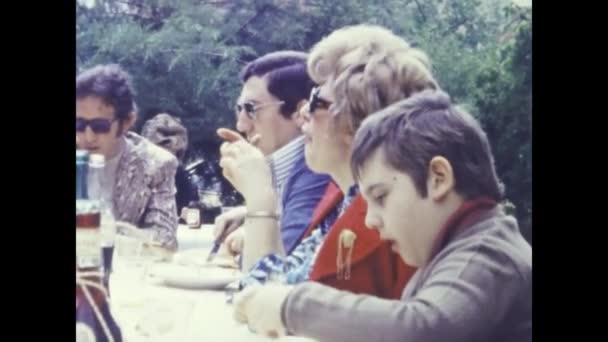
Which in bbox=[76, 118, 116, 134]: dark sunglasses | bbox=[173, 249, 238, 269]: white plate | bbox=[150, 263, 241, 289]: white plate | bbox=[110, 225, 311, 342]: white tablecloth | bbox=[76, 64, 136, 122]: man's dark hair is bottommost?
bbox=[110, 225, 311, 342]: white tablecloth

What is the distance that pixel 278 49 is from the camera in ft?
12.2

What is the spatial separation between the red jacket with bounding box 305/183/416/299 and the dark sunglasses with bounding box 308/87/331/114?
12.7 inches

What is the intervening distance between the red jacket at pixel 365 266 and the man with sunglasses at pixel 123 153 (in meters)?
0.53

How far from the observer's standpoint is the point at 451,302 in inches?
139

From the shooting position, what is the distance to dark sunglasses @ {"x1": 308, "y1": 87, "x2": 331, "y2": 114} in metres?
3.65

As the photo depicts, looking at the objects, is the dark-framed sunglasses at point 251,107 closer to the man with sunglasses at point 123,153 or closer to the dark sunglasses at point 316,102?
the dark sunglasses at point 316,102

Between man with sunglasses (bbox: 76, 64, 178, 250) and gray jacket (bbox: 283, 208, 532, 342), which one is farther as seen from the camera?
man with sunglasses (bbox: 76, 64, 178, 250)

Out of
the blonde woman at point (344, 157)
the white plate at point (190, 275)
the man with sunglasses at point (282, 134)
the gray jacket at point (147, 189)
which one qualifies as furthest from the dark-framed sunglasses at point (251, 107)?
the white plate at point (190, 275)

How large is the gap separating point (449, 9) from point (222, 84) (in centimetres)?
79

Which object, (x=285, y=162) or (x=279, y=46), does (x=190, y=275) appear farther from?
(x=279, y=46)

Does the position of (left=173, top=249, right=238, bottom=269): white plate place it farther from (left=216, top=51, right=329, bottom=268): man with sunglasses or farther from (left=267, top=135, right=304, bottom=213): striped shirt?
(left=267, top=135, right=304, bottom=213): striped shirt

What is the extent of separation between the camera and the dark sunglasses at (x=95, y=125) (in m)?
3.74

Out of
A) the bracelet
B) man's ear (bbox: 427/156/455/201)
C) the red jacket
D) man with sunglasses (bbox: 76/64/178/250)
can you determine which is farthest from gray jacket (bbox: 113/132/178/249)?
man's ear (bbox: 427/156/455/201)
